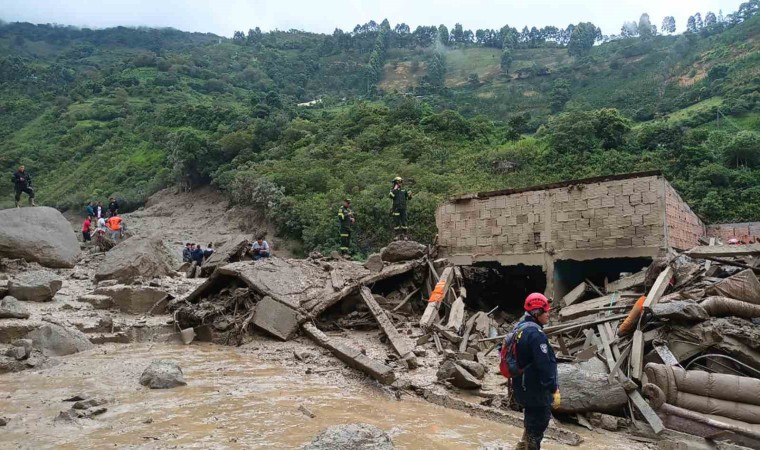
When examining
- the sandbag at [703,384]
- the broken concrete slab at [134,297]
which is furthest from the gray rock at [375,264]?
the sandbag at [703,384]

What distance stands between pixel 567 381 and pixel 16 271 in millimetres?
12987

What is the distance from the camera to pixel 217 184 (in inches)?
1416

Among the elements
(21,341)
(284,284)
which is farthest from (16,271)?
(284,284)

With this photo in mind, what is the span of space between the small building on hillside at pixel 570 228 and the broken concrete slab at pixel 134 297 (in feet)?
22.3

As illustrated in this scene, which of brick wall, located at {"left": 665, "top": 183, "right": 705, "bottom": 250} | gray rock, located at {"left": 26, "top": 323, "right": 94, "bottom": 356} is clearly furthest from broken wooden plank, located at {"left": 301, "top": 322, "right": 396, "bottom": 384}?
brick wall, located at {"left": 665, "top": 183, "right": 705, "bottom": 250}

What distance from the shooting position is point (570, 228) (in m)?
11.3

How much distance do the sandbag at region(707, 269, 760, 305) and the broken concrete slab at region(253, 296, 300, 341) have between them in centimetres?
710

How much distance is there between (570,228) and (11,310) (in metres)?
10.6

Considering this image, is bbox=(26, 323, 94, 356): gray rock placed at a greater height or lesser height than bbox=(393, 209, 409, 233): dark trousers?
lesser

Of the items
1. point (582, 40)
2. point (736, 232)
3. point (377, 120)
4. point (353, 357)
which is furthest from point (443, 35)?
point (353, 357)

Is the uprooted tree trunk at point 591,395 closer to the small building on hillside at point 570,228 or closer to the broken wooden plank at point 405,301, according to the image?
the small building on hillside at point 570,228

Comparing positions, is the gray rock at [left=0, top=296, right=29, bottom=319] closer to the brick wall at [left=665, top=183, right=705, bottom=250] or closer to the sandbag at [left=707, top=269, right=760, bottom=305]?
the sandbag at [left=707, top=269, right=760, bottom=305]

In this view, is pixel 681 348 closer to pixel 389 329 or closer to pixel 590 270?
pixel 389 329

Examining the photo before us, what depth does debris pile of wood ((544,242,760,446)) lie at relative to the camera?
19.6 ft
